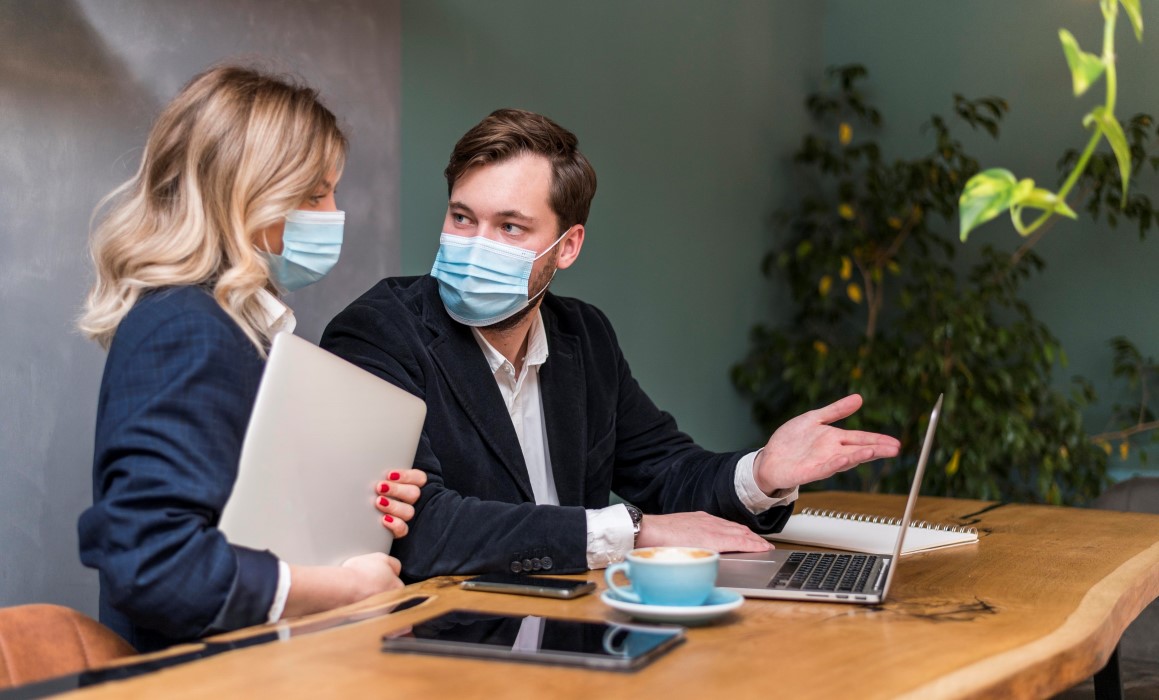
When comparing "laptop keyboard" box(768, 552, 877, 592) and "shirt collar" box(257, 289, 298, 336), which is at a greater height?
"shirt collar" box(257, 289, 298, 336)

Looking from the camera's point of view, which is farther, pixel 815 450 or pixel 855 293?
pixel 855 293

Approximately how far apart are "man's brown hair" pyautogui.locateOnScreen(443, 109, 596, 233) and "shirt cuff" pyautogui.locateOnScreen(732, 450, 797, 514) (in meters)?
0.57

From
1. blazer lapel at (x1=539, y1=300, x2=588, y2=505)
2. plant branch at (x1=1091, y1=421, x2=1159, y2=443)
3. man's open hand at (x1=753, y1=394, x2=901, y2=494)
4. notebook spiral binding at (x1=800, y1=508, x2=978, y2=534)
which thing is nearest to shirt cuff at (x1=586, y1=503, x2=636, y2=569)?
man's open hand at (x1=753, y1=394, x2=901, y2=494)

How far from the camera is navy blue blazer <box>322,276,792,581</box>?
1.57 meters

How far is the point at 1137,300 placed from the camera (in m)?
4.12

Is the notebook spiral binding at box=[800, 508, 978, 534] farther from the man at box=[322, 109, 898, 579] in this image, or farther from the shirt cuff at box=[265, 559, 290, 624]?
the shirt cuff at box=[265, 559, 290, 624]

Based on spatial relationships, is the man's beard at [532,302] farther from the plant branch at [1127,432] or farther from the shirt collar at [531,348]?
the plant branch at [1127,432]

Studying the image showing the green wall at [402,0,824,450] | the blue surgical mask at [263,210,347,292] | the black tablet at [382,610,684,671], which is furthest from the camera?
the green wall at [402,0,824,450]

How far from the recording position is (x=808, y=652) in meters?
1.10

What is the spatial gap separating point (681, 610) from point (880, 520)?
0.96 meters

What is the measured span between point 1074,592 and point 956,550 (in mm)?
333

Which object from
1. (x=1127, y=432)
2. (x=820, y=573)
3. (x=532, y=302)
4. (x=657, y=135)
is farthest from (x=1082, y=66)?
(x=1127, y=432)

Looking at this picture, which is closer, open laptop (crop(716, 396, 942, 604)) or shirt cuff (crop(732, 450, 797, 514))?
open laptop (crop(716, 396, 942, 604))

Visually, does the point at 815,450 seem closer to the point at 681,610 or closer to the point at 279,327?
the point at 681,610
